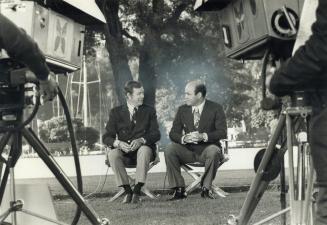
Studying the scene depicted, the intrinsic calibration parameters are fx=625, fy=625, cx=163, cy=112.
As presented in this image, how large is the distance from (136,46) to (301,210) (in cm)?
1427

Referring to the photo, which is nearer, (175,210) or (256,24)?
(256,24)

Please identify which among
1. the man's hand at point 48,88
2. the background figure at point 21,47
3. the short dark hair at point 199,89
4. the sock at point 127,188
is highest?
the short dark hair at point 199,89

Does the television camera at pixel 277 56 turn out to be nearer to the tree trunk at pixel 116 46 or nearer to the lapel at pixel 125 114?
the lapel at pixel 125 114

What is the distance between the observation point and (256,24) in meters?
3.72

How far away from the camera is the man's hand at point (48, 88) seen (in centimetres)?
362

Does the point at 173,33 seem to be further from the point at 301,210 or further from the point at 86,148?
the point at 86,148

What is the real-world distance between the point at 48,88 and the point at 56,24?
595 mm

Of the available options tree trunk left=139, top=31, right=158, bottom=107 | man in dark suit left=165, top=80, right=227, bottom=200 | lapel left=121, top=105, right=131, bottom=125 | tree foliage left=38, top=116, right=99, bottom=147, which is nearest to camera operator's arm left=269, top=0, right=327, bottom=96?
man in dark suit left=165, top=80, right=227, bottom=200

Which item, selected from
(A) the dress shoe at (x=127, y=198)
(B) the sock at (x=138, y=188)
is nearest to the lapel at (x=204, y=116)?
(B) the sock at (x=138, y=188)

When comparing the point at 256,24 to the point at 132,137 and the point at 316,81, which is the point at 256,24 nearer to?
the point at 316,81

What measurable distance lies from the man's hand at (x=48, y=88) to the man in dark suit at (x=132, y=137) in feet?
17.0

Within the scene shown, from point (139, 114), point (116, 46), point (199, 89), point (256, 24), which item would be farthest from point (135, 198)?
point (116, 46)

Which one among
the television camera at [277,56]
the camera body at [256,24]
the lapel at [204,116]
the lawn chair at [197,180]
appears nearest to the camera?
the television camera at [277,56]

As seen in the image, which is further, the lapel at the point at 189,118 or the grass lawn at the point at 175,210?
the lapel at the point at 189,118
